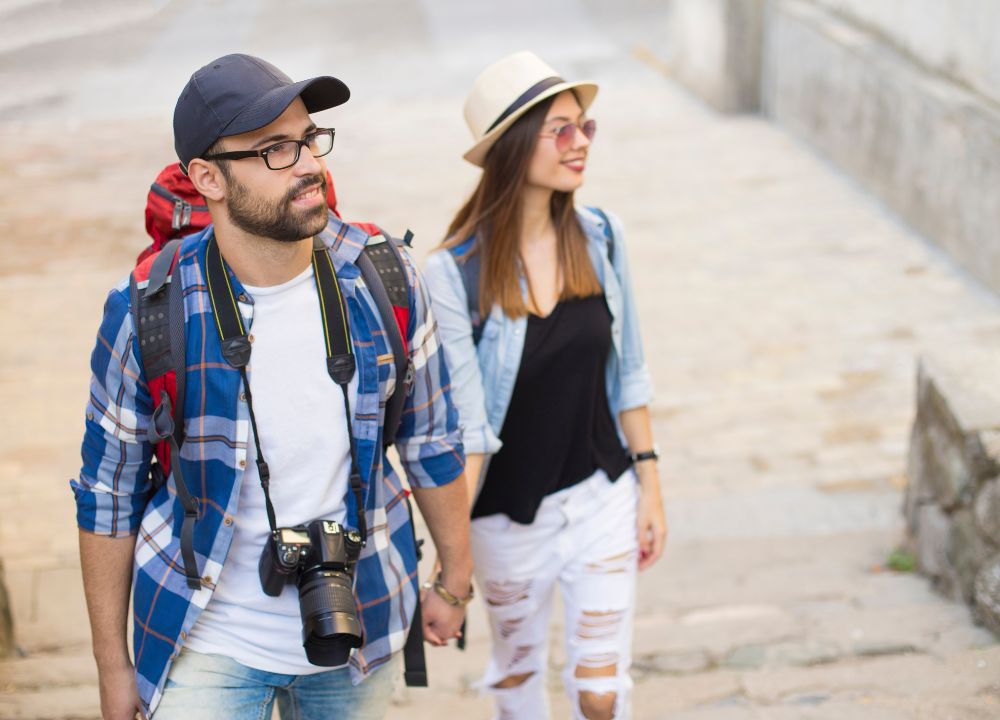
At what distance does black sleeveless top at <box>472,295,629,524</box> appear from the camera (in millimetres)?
3166

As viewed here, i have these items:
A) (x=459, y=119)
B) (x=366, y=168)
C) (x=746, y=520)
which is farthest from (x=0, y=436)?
(x=459, y=119)

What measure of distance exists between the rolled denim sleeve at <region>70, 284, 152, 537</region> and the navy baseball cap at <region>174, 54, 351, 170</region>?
0.32 m

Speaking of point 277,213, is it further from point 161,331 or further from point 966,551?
point 966,551

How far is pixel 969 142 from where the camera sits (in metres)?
8.13

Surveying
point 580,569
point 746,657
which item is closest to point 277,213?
point 580,569

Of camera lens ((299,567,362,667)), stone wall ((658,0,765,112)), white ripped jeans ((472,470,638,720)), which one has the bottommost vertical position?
stone wall ((658,0,765,112))

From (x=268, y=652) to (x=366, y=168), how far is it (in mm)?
9477

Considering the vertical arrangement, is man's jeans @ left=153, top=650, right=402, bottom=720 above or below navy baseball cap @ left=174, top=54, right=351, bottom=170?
below

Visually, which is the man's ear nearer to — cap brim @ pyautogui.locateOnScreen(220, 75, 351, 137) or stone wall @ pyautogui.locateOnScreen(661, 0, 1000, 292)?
cap brim @ pyautogui.locateOnScreen(220, 75, 351, 137)

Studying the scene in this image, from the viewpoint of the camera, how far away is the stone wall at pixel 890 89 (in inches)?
320

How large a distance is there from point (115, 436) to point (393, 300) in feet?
1.94

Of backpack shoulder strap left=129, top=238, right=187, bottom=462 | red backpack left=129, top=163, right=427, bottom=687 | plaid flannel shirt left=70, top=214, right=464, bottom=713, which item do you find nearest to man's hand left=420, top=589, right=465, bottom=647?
red backpack left=129, top=163, right=427, bottom=687

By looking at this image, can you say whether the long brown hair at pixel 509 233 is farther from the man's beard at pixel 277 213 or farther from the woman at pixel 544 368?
the man's beard at pixel 277 213

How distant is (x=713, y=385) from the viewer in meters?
6.98
